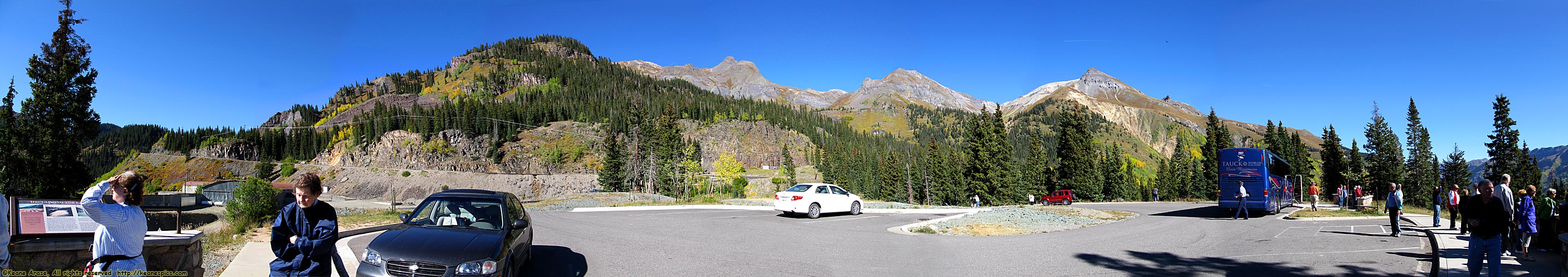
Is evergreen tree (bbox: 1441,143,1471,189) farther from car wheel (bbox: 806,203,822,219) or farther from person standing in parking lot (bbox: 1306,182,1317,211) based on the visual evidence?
car wheel (bbox: 806,203,822,219)

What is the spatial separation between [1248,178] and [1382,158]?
169 feet

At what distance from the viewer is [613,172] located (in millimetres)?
73375

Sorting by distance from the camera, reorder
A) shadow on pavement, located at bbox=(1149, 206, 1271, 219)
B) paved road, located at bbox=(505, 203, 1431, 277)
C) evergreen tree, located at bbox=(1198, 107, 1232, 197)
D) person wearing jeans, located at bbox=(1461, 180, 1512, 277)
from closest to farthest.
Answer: person wearing jeans, located at bbox=(1461, 180, 1512, 277) < paved road, located at bbox=(505, 203, 1431, 277) < shadow on pavement, located at bbox=(1149, 206, 1271, 219) < evergreen tree, located at bbox=(1198, 107, 1232, 197)

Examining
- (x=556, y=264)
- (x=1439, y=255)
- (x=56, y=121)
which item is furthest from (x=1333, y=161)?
(x=56, y=121)

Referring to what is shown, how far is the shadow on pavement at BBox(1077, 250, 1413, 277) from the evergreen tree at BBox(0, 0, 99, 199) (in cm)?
4977

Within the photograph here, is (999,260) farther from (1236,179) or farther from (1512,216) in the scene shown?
(1236,179)

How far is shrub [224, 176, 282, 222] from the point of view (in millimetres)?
16766

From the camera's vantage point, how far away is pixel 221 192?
2852 inches

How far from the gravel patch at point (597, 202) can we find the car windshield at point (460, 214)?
874 inches

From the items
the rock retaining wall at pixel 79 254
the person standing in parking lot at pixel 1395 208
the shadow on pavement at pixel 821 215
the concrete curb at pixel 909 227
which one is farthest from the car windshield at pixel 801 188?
the rock retaining wall at pixel 79 254

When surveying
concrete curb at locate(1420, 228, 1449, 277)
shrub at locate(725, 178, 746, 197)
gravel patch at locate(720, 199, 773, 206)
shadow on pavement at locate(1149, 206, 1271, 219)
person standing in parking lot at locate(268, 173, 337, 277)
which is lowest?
shrub at locate(725, 178, 746, 197)

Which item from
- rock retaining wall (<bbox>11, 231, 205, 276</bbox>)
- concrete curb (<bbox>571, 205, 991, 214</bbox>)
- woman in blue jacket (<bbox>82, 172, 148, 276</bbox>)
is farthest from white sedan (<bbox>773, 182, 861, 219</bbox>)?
woman in blue jacket (<bbox>82, 172, 148, 276</bbox>)

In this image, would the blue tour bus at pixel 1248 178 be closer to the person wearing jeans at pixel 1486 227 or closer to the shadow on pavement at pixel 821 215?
the shadow on pavement at pixel 821 215

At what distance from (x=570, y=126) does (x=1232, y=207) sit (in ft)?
430
